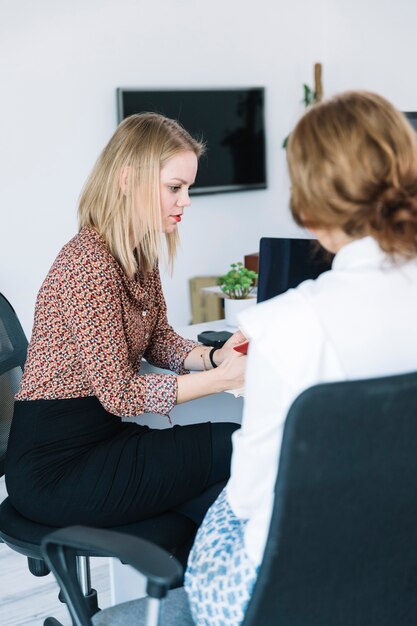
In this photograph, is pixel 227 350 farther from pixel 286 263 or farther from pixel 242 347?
pixel 286 263

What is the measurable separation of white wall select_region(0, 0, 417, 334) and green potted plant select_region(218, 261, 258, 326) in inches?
82.1

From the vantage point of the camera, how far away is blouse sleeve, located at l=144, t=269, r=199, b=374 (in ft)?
6.45

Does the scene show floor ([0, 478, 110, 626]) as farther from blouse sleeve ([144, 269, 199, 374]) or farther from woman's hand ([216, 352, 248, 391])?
woman's hand ([216, 352, 248, 391])

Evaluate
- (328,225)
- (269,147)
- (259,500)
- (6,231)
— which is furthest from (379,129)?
(269,147)

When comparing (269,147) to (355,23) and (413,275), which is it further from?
(413,275)

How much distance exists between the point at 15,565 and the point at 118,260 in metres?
1.35

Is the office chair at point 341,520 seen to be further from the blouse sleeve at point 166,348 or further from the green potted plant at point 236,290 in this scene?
the green potted plant at point 236,290

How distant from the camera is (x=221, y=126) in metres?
4.93

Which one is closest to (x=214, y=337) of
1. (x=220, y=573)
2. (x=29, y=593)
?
(x=29, y=593)

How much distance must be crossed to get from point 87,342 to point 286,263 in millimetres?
685

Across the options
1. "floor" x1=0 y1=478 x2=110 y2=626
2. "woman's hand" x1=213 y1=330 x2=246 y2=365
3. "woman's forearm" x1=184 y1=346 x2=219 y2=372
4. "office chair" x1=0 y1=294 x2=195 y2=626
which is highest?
"woman's hand" x1=213 y1=330 x2=246 y2=365

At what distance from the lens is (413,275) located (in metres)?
1.00

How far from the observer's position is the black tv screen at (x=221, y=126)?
15.3 ft

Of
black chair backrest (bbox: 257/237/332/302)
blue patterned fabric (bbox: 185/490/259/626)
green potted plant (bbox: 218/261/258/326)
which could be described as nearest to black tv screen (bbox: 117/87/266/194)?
green potted plant (bbox: 218/261/258/326)
